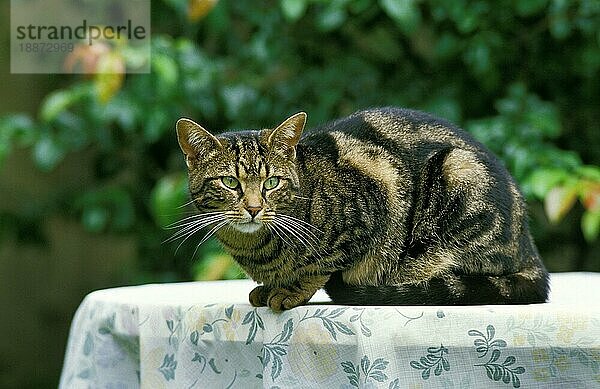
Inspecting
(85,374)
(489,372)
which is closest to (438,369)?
(489,372)

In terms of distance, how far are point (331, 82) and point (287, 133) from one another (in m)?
1.39

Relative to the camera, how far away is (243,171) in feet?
4.56

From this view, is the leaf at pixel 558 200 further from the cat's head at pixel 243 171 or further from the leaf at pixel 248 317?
the leaf at pixel 248 317

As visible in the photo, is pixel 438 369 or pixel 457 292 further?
pixel 457 292

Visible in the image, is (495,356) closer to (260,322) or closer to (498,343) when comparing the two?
(498,343)

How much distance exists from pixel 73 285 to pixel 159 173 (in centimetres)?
81

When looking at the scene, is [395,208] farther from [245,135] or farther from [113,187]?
[113,187]

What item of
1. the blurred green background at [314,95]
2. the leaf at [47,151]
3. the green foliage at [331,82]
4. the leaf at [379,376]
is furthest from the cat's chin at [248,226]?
the leaf at [47,151]

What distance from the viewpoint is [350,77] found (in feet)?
9.20

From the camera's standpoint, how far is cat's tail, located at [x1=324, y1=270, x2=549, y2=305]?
1.36 metres

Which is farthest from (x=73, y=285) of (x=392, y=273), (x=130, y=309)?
(x=392, y=273)

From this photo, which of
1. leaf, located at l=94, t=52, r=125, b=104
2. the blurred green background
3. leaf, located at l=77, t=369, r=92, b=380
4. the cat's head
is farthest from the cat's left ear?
leaf, located at l=94, t=52, r=125, b=104

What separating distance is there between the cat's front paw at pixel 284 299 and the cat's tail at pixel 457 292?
8cm

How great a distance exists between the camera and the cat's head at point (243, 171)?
4.51ft
